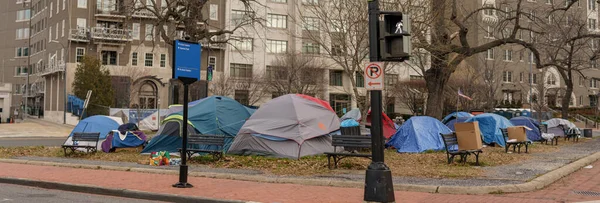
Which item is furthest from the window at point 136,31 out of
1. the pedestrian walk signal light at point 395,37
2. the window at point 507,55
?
the pedestrian walk signal light at point 395,37

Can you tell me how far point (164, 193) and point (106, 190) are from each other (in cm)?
151

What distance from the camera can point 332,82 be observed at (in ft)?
189

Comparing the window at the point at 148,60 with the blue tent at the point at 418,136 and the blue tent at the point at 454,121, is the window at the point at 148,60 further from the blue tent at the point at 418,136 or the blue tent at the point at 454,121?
the blue tent at the point at 418,136

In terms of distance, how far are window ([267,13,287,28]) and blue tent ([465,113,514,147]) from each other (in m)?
37.0

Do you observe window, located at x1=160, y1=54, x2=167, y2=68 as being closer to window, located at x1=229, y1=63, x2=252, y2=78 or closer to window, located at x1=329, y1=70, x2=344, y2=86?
window, located at x1=229, y1=63, x2=252, y2=78

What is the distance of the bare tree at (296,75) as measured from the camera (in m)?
47.3

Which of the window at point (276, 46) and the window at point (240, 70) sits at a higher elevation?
the window at point (276, 46)

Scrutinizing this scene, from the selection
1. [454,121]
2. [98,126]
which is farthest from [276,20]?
[98,126]

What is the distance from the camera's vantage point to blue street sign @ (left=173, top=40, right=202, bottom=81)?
10.2 metres

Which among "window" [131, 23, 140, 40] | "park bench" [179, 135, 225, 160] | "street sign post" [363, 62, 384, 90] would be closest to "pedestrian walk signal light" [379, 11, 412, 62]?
"street sign post" [363, 62, 384, 90]

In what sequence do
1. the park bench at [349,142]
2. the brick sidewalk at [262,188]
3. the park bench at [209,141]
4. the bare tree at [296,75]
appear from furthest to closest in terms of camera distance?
the bare tree at [296,75]
the park bench at [209,141]
the park bench at [349,142]
the brick sidewalk at [262,188]

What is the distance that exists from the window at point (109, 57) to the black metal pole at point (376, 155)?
161ft

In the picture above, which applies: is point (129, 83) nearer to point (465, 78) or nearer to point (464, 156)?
point (465, 78)

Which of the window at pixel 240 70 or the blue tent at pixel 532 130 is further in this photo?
the window at pixel 240 70
